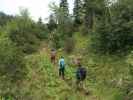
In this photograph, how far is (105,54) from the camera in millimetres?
27562

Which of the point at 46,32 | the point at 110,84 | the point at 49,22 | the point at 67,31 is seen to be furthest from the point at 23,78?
the point at 49,22

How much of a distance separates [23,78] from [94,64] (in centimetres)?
560

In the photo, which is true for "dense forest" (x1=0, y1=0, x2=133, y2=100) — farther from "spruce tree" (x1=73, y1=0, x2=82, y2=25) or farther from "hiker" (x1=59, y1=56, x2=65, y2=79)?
"spruce tree" (x1=73, y1=0, x2=82, y2=25)

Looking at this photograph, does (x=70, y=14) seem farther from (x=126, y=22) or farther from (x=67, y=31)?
(x=126, y=22)

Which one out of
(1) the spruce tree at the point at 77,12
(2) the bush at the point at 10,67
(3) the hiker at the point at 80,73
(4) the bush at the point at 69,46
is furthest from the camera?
(1) the spruce tree at the point at 77,12

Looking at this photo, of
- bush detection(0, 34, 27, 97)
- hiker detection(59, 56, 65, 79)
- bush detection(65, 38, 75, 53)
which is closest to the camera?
bush detection(0, 34, 27, 97)

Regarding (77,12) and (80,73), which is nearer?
(80,73)

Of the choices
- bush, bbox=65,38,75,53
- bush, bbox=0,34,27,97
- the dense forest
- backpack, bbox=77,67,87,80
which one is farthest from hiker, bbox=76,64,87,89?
bush, bbox=65,38,75,53

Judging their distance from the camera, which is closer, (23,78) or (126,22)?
(23,78)

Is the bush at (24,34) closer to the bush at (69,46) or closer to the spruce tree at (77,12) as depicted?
the bush at (69,46)

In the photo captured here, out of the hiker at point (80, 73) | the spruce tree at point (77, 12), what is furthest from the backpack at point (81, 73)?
the spruce tree at point (77, 12)

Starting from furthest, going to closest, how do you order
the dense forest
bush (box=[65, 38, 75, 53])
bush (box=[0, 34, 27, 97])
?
bush (box=[65, 38, 75, 53]) → bush (box=[0, 34, 27, 97]) → the dense forest

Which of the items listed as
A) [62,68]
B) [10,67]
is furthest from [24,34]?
[10,67]

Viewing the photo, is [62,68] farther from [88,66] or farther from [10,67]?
[88,66]
